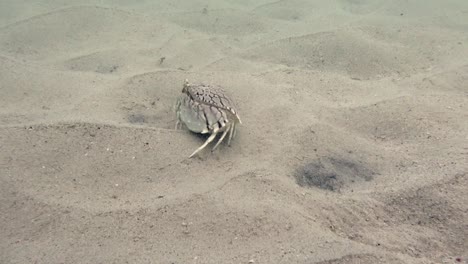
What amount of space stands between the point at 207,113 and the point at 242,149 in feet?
1.28

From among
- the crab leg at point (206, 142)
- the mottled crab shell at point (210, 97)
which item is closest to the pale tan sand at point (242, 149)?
the crab leg at point (206, 142)

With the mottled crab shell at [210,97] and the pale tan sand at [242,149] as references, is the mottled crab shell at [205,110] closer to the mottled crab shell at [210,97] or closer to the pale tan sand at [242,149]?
the mottled crab shell at [210,97]

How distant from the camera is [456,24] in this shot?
547cm

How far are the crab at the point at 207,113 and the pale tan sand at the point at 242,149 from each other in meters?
0.11

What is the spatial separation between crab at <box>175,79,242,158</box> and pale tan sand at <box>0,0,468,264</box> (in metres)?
0.11

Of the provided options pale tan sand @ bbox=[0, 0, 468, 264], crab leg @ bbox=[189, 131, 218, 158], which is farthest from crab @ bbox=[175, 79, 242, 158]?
pale tan sand @ bbox=[0, 0, 468, 264]

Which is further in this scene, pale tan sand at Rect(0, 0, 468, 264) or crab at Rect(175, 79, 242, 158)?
crab at Rect(175, 79, 242, 158)

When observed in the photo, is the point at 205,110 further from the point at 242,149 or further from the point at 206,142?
the point at 242,149

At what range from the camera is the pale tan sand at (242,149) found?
2.18 m

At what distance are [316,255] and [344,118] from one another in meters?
1.61

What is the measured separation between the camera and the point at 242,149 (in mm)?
2959

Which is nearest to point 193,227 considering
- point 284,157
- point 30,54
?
point 284,157

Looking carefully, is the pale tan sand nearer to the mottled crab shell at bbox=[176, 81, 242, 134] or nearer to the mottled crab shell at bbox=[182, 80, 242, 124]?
the mottled crab shell at bbox=[176, 81, 242, 134]

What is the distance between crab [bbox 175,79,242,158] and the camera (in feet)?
9.57
